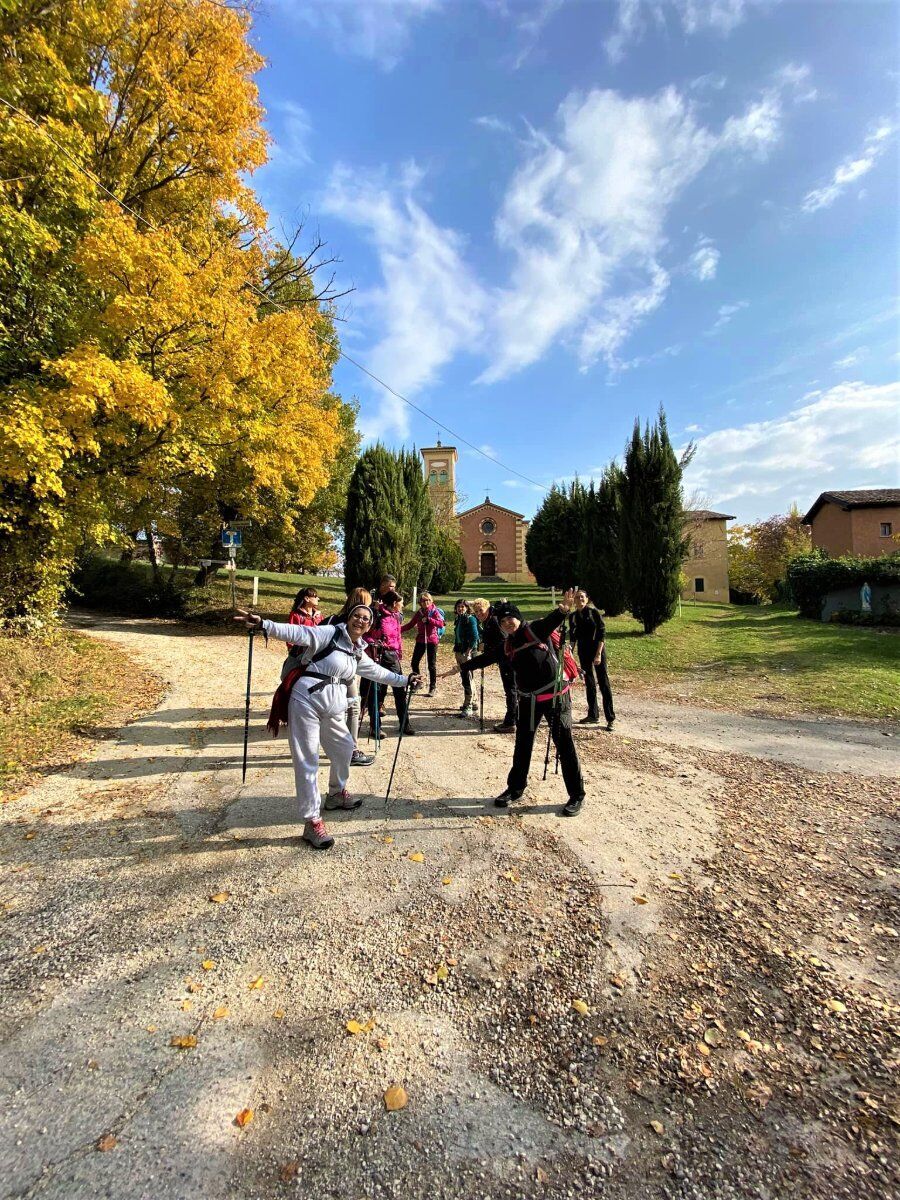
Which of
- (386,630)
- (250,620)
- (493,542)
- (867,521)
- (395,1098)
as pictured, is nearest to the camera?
(395,1098)

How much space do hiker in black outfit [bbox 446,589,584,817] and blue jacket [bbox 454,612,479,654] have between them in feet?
11.4

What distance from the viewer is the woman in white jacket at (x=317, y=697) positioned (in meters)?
4.16

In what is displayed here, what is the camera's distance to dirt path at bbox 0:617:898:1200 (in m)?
1.99

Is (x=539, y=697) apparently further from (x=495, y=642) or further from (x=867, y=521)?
(x=867, y=521)

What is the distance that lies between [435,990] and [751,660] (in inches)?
543

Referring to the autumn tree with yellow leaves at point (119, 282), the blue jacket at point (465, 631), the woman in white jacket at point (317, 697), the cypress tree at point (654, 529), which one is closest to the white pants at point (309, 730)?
the woman in white jacket at point (317, 697)

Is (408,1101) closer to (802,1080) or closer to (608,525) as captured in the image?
(802,1080)

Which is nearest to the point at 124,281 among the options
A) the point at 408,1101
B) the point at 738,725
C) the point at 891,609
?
the point at 408,1101

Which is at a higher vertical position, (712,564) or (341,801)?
(712,564)

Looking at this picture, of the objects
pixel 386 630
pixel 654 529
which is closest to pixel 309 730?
pixel 386 630

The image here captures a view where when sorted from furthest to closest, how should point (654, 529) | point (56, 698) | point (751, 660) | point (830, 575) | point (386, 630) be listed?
point (830, 575), point (654, 529), point (751, 660), point (56, 698), point (386, 630)

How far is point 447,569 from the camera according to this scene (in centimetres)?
3153

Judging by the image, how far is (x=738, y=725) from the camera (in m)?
8.25

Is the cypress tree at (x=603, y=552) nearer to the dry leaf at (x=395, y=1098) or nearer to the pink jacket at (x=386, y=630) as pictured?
the pink jacket at (x=386, y=630)
